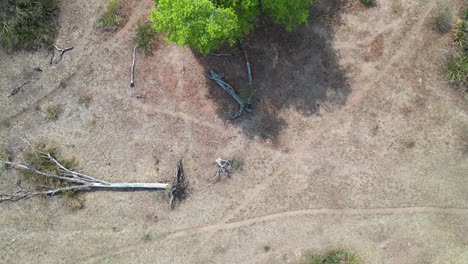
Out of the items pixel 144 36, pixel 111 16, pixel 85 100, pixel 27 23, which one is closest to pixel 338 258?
pixel 144 36

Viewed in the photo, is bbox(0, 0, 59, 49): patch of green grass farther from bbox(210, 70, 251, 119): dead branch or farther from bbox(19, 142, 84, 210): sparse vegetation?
bbox(210, 70, 251, 119): dead branch

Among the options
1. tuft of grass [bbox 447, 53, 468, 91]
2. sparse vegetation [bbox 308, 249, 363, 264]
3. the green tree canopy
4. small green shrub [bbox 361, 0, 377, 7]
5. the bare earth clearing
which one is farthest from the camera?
small green shrub [bbox 361, 0, 377, 7]

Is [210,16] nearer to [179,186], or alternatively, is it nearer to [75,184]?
[179,186]

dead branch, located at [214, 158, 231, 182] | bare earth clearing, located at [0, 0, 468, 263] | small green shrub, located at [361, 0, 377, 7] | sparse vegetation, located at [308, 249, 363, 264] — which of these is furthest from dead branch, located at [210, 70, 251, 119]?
small green shrub, located at [361, 0, 377, 7]

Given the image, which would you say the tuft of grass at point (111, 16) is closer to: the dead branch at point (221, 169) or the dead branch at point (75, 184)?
the dead branch at point (75, 184)

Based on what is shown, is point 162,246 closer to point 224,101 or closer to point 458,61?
point 224,101
